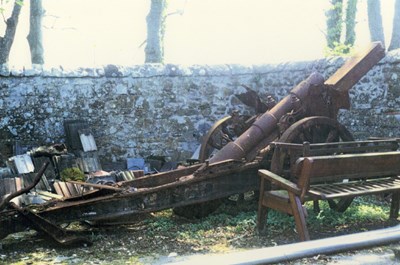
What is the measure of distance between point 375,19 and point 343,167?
26.3 ft

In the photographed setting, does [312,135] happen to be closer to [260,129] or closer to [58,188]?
A: [260,129]

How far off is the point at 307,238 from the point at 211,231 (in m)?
1.19

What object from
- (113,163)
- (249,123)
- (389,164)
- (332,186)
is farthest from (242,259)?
(113,163)

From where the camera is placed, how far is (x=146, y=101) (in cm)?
812

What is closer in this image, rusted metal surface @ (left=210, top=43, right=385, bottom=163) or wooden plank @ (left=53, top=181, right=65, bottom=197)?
rusted metal surface @ (left=210, top=43, right=385, bottom=163)

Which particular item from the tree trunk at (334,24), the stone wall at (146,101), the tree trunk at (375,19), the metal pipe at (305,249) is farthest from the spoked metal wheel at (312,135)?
the tree trunk at (334,24)

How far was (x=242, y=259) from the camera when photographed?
3008 millimetres

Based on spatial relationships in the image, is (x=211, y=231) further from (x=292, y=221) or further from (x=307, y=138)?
(x=307, y=138)

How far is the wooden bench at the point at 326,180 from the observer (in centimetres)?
428

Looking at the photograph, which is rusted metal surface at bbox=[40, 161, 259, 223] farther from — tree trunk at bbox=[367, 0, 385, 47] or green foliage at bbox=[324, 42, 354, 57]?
green foliage at bbox=[324, 42, 354, 57]

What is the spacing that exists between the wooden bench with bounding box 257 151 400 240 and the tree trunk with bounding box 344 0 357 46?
30.9 ft

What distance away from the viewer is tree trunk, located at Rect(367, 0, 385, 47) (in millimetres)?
11172

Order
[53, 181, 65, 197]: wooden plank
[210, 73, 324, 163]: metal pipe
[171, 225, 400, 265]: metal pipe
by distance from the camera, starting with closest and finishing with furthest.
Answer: [171, 225, 400, 265]: metal pipe
[210, 73, 324, 163]: metal pipe
[53, 181, 65, 197]: wooden plank

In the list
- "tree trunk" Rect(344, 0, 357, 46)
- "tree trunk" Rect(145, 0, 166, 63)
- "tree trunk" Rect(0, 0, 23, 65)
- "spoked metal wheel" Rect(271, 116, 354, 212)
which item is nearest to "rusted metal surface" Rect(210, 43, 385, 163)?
"spoked metal wheel" Rect(271, 116, 354, 212)
